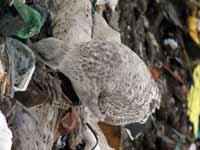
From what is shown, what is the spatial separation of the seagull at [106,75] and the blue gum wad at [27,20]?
8cm

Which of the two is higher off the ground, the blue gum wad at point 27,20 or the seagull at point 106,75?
the blue gum wad at point 27,20

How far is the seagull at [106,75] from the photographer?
97 centimetres

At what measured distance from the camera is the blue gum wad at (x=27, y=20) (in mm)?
956

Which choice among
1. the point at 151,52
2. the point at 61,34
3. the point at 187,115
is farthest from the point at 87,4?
the point at 187,115

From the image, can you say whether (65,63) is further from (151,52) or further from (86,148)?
(151,52)

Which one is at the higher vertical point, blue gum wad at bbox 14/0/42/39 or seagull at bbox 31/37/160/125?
blue gum wad at bbox 14/0/42/39

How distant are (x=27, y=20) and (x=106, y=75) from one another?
6.6 inches

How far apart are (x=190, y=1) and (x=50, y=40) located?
6.09 feet

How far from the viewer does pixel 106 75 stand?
38.5 inches

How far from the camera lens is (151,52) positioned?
2482 mm

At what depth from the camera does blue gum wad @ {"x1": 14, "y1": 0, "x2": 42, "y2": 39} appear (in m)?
0.96

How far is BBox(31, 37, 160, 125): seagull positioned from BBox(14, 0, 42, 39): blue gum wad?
8cm

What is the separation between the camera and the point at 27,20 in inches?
37.6

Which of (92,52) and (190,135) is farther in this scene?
(190,135)
